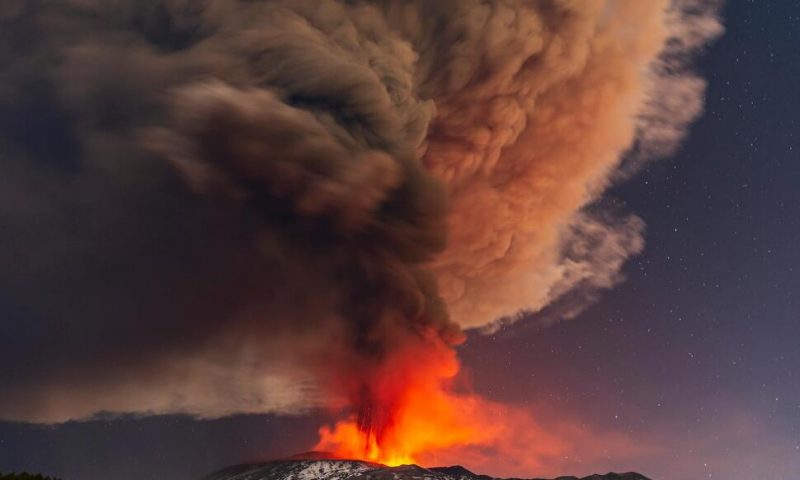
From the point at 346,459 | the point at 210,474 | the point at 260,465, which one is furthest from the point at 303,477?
the point at 210,474

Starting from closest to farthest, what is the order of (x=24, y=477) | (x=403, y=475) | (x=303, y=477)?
(x=24, y=477) < (x=403, y=475) < (x=303, y=477)

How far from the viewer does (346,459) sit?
120688mm

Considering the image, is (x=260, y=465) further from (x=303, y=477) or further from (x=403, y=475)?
(x=403, y=475)

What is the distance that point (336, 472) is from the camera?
115188 millimetres

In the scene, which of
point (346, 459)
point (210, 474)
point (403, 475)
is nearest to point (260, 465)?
point (210, 474)

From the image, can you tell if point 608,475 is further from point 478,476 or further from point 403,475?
point 403,475

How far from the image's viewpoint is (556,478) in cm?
13550

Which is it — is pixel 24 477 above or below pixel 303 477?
below

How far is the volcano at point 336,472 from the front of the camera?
4257 inches

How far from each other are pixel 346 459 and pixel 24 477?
241 feet

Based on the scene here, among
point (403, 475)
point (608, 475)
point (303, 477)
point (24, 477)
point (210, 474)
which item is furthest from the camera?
point (210, 474)

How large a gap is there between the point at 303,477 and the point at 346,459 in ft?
28.2

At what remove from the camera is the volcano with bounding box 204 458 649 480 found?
108125 mm

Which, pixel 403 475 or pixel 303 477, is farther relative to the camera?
pixel 303 477
